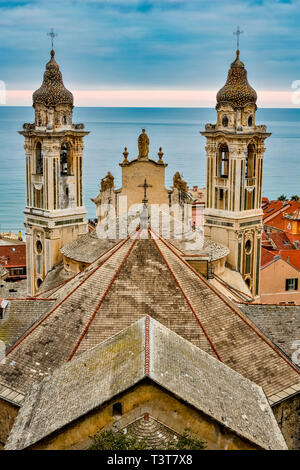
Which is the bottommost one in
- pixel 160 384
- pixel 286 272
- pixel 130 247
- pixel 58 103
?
pixel 286 272

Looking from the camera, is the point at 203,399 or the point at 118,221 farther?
the point at 118,221

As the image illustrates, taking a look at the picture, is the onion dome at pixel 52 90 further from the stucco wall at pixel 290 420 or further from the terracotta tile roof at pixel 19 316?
the stucco wall at pixel 290 420

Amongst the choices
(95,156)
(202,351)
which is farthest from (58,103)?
(95,156)

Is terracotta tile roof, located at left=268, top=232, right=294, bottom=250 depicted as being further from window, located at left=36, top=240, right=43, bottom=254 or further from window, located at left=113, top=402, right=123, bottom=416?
window, located at left=113, top=402, right=123, bottom=416

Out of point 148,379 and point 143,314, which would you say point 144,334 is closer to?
point 148,379

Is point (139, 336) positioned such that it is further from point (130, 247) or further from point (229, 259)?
point (229, 259)
